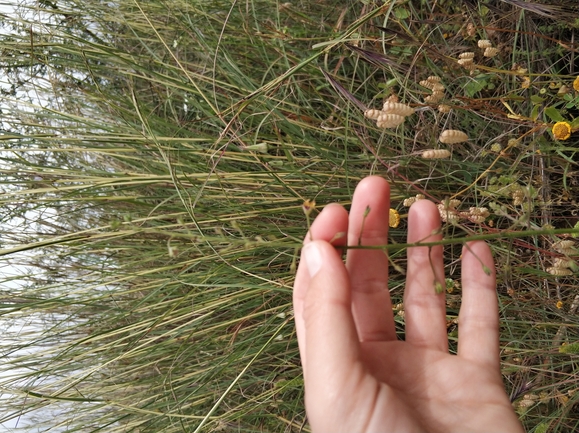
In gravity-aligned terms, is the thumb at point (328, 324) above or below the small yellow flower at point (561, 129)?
below

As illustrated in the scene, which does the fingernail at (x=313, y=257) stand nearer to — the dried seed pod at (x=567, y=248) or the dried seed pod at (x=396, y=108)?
the dried seed pod at (x=396, y=108)

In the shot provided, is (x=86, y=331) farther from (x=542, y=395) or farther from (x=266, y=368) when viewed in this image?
(x=542, y=395)

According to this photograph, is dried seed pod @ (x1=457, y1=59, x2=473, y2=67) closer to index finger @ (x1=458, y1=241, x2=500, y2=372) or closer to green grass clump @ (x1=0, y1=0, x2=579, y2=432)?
green grass clump @ (x1=0, y1=0, x2=579, y2=432)

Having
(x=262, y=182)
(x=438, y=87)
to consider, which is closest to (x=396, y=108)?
(x=438, y=87)

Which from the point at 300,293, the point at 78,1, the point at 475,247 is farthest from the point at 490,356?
the point at 78,1

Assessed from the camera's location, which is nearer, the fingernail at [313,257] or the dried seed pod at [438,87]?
the fingernail at [313,257]

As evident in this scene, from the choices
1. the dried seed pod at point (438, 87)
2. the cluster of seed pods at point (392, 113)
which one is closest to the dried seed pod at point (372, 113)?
the cluster of seed pods at point (392, 113)

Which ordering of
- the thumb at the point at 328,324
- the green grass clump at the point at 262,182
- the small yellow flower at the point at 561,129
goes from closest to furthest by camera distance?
the thumb at the point at 328,324 → the small yellow flower at the point at 561,129 → the green grass clump at the point at 262,182

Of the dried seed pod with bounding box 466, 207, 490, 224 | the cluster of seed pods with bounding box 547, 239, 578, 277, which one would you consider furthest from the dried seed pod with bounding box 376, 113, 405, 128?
the cluster of seed pods with bounding box 547, 239, 578, 277
